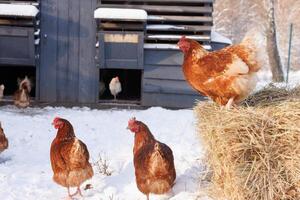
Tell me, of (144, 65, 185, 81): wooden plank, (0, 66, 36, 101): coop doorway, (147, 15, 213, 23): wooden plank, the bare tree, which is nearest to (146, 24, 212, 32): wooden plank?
(147, 15, 213, 23): wooden plank

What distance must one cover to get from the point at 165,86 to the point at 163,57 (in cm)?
71

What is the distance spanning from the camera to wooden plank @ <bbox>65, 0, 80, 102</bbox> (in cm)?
1134

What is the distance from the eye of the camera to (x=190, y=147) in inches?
294

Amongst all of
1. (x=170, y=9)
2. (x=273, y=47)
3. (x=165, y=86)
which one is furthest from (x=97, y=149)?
(x=273, y=47)

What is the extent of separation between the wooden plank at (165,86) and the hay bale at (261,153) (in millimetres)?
6881

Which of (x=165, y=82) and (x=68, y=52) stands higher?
(x=68, y=52)

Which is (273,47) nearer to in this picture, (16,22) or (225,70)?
(16,22)

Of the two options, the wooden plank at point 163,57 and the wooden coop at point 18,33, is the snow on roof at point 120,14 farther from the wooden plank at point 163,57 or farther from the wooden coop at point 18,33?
the wooden coop at point 18,33

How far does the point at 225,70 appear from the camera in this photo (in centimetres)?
492

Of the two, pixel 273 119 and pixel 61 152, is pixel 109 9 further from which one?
pixel 273 119

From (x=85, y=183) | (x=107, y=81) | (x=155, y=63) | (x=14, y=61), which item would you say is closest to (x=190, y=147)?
(x=85, y=183)

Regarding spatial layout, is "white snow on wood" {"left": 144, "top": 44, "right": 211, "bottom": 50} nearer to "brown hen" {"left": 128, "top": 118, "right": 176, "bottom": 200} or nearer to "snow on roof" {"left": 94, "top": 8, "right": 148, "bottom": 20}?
"snow on roof" {"left": 94, "top": 8, "right": 148, "bottom": 20}

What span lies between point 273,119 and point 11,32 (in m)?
7.95

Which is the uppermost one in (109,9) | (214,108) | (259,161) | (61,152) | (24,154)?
(109,9)
